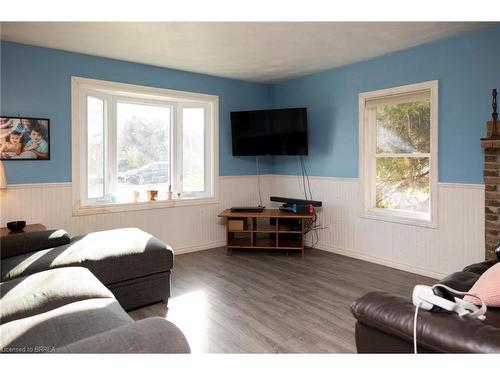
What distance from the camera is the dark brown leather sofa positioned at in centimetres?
119

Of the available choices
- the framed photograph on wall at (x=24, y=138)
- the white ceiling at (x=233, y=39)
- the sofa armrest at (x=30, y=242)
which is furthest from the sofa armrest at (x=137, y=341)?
the framed photograph on wall at (x=24, y=138)

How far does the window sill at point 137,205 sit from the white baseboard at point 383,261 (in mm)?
1731

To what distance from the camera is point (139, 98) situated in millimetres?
4445

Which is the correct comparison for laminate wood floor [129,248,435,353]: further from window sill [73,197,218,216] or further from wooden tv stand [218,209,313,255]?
window sill [73,197,218,216]

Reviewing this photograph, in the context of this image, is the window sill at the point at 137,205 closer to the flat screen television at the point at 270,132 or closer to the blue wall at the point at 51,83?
the blue wall at the point at 51,83

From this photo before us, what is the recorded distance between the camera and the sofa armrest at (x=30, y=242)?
105 inches

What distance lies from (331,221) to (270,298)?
6.31 ft

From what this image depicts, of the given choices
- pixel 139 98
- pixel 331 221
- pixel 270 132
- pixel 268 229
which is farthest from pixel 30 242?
pixel 331 221

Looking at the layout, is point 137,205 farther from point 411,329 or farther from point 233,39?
point 411,329

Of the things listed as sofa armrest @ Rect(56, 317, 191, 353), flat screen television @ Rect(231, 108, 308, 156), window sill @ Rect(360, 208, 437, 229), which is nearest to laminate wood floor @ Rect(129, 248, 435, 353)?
window sill @ Rect(360, 208, 437, 229)

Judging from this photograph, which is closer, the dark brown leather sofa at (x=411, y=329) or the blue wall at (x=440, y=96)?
the dark brown leather sofa at (x=411, y=329)
